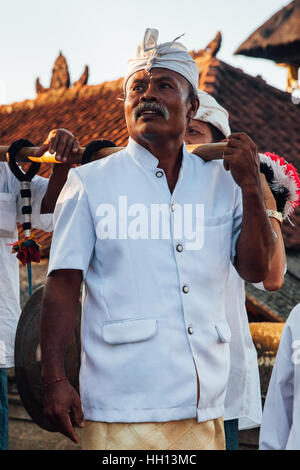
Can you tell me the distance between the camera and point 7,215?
11.5 ft

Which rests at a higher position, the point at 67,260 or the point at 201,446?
the point at 67,260

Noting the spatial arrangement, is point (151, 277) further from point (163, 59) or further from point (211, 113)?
point (211, 113)

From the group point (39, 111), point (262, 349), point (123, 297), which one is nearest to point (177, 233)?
point (123, 297)

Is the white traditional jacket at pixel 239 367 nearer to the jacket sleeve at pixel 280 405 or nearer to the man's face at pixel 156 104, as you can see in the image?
the jacket sleeve at pixel 280 405

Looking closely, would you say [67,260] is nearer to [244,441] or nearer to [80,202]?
[80,202]

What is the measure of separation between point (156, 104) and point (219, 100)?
23.6 feet

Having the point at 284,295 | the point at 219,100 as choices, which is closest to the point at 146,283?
the point at 284,295

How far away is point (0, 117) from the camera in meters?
13.0

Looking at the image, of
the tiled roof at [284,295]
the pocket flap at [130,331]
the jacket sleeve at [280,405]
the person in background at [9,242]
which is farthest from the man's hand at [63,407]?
the tiled roof at [284,295]

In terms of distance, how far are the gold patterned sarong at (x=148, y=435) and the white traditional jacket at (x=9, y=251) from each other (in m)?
1.30

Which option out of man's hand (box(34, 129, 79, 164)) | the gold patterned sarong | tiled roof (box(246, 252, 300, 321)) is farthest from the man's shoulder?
tiled roof (box(246, 252, 300, 321))

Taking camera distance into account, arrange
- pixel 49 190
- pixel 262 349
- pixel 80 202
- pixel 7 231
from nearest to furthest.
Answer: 1. pixel 80 202
2. pixel 49 190
3. pixel 7 231
4. pixel 262 349

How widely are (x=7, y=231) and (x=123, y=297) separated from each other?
1.46 m
